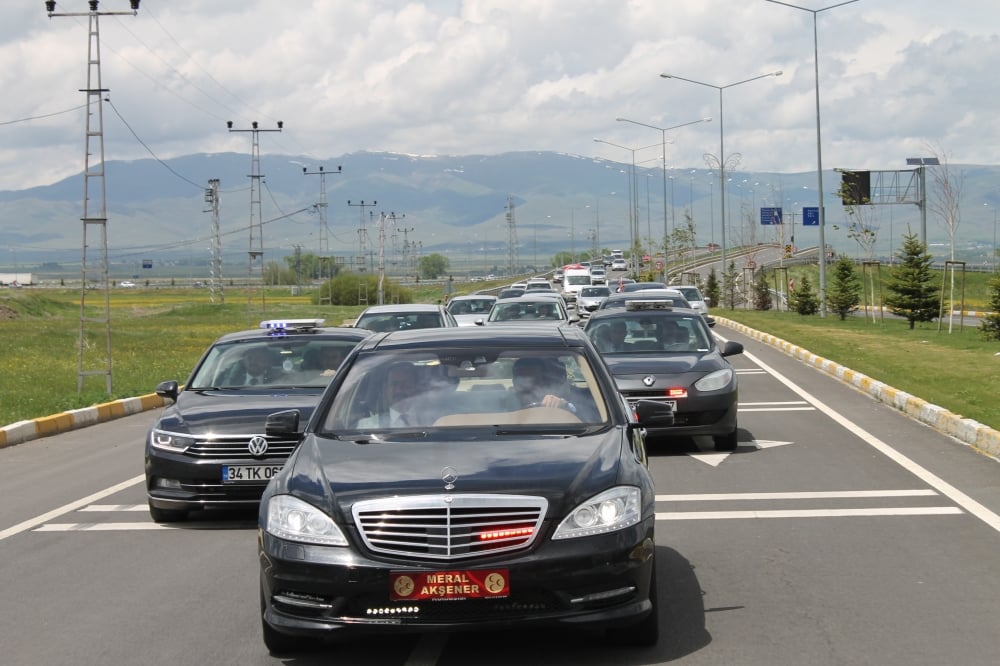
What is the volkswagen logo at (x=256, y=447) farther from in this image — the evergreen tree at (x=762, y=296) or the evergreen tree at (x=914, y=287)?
the evergreen tree at (x=762, y=296)

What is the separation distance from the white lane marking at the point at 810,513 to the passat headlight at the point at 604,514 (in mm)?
3997

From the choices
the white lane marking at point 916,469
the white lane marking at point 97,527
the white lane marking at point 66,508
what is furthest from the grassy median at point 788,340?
the white lane marking at point 97,527

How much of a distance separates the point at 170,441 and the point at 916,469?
21.8ft

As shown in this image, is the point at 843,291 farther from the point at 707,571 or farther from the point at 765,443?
the point at 707,571

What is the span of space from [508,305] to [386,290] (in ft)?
261

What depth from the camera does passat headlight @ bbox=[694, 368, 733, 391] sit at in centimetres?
1400

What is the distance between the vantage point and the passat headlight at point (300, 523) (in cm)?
593

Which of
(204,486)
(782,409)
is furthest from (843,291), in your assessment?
(204,486)

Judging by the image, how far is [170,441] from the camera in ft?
34.1

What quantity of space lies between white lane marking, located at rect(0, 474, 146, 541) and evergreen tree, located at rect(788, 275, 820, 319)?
1824 inches

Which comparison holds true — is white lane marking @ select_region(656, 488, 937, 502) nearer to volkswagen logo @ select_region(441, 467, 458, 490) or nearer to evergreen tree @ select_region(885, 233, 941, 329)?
volkswagen logo @ select_region(441, 467, 458, 490)

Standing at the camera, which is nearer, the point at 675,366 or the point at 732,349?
the point at 675,366

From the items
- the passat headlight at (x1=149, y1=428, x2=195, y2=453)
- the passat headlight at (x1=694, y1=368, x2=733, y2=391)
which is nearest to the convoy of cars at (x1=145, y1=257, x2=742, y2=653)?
the passat headlight at (x1=149, y1=428, x2=195, y2=453)

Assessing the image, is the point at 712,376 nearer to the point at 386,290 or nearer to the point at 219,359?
the point at 219,359
